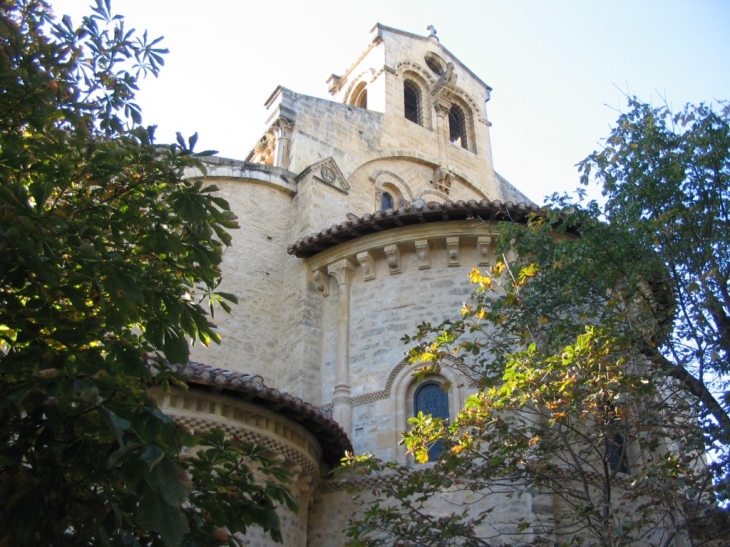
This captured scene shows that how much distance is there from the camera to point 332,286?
1398 cm

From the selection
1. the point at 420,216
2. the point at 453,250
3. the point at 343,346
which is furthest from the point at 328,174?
the point at 343,346

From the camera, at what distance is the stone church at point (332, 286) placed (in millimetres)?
10594

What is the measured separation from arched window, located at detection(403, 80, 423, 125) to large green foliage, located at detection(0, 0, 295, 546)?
46.2 ft

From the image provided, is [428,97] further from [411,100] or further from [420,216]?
[420,216]

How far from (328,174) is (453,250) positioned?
4000 millimetres

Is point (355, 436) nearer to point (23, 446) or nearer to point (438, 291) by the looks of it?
point (438, 291)

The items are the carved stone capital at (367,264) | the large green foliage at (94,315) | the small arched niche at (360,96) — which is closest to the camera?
the large green foliage at (94,315)

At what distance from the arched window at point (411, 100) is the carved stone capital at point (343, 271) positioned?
7844 millimetres

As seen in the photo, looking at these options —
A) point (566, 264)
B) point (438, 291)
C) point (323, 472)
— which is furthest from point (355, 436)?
point (566, 264)

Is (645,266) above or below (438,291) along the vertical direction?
below

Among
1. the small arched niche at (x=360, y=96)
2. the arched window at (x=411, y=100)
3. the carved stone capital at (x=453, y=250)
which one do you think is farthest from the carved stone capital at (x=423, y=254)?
the small arched niche at (x=360, y=96)

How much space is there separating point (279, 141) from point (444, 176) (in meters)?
4.11

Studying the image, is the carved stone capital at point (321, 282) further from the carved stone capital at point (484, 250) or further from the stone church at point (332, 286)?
the carved stone capital at point (484, 250)

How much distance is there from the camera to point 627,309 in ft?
29.4
